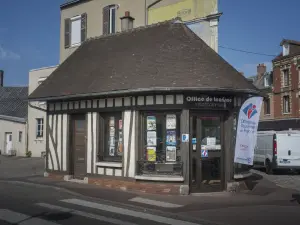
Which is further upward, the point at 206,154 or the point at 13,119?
the point at 13,119

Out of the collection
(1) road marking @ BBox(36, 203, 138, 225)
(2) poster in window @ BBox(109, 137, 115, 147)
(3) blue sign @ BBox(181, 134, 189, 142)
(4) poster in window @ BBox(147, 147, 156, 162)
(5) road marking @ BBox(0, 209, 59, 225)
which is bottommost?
(1) road marking @ BBox(36, 203, 138, 225)

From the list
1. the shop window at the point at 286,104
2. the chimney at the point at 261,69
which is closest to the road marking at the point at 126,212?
the shop window at the point at 286,104

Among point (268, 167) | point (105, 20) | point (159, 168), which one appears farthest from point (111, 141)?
point (268, 167)

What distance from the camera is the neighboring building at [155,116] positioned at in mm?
11531

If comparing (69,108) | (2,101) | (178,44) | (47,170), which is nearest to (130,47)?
(178,44)

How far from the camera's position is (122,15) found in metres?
19.4

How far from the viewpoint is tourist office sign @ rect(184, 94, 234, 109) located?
11500 millimetres

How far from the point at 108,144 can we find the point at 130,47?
380 cm

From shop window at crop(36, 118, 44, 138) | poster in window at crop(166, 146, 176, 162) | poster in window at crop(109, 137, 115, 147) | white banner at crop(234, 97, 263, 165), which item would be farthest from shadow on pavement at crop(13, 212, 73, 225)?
shop window at crop(36, 118, 44, 138)

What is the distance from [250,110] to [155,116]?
2940mm

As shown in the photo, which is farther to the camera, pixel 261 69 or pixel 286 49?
pixel 261 69

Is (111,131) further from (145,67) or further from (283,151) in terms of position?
(283,151)

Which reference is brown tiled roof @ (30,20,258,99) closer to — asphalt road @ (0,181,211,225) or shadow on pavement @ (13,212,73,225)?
asphalt road @ (0,181,211,225)

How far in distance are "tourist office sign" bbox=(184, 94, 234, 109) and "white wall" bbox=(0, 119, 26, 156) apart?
1844 centimetres
